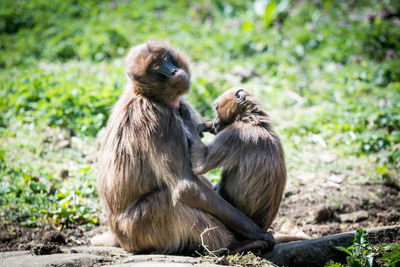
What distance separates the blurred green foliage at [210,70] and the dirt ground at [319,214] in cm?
27

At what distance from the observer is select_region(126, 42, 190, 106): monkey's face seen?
455 cm

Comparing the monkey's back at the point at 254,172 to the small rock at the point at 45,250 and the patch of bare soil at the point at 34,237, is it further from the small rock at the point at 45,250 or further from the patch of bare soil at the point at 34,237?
the patch of bare soil at the point at 34,237

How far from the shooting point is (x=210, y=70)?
10.3 m

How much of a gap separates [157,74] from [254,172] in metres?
1.40

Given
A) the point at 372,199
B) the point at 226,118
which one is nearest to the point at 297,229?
the point at 372,199

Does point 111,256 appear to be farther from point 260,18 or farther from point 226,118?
point 260,18

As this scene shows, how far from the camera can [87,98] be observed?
7.87 metres

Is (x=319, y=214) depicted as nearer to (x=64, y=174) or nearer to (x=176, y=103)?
(x=176, y=103)

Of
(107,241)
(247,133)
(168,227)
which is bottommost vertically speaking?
(107,241)

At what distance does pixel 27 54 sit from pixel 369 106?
321 inches

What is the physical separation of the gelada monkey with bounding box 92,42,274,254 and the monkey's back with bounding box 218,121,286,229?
0.75 ft

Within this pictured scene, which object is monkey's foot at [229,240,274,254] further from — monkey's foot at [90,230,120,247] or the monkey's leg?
monkey's foot at [90,230,120,247]

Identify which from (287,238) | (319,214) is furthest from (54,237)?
(319,214)

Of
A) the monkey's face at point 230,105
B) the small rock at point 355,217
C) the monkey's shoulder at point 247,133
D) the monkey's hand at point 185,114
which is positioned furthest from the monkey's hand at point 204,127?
the small rock at point 355,217
